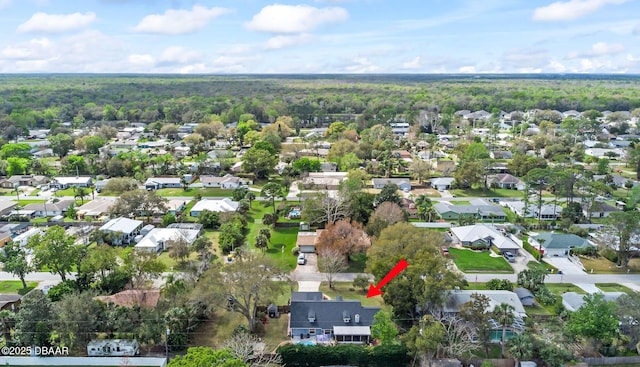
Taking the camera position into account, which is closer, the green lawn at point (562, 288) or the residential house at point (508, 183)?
the green lawn at point (562, 288)

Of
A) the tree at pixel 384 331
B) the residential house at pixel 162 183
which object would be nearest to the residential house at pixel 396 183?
the residential house at pixel 162 183

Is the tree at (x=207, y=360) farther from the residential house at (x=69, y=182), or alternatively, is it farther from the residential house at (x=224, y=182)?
the residential house at (x=69, y=182)

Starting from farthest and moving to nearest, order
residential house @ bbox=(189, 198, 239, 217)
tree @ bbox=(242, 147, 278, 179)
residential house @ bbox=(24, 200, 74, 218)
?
tree @ bbox=(242, 147, 278, 179) < residential house @ bbox=(24, 200, 74, 218) < residential house @ bbox=(189, 198, 239, 217)

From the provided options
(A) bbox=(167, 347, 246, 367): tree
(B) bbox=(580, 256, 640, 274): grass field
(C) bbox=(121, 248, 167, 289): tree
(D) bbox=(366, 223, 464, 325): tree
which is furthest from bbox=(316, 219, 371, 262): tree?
(B) bbox=(580, 256, 640, 274): grass field

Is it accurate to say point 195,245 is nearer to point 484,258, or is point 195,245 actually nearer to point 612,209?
point 484,258

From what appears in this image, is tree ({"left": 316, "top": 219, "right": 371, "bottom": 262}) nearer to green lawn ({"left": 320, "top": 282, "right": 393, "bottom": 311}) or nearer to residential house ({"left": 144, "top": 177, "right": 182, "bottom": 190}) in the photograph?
green lawn ({"left": 320, "top": 282, "right": 393, "bottom": 311})
